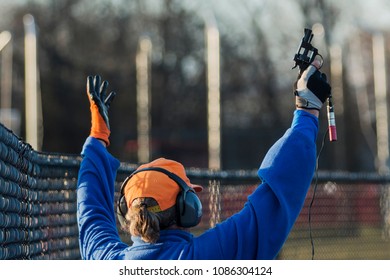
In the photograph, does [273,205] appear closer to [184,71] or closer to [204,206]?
[204,206]

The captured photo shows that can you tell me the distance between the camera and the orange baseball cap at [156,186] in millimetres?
4078

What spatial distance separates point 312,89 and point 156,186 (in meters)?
0.72

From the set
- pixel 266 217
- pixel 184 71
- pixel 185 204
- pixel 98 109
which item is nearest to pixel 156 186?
pixel 185 204

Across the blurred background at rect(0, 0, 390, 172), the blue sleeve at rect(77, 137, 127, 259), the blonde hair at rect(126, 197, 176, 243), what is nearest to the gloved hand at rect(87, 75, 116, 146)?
the blue sleeve at rect(77, 137, 127, 259)

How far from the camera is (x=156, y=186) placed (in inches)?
161

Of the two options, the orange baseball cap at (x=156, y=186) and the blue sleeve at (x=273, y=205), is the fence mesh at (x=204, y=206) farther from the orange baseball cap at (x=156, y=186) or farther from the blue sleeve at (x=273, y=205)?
the orange baseball cap at (x=156, y=186)

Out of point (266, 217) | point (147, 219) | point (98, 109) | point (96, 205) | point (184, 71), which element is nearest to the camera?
point (266, 217)

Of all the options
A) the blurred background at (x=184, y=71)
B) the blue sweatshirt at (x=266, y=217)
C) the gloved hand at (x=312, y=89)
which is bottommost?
the blue sweatshirt at (x=266, y=217)

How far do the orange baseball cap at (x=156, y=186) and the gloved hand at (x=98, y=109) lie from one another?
834 mm

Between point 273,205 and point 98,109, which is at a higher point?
point 98,109

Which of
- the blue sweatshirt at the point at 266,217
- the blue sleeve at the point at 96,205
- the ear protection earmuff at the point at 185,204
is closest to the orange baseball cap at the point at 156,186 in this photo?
the ear protection earmuff at the point at 185,204

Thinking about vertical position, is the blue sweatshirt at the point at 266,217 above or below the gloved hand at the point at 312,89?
below
